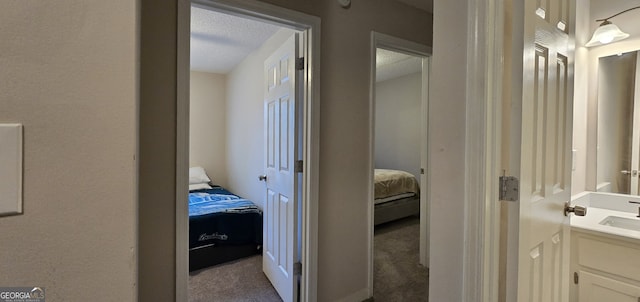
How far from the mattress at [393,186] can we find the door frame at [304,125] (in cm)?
222

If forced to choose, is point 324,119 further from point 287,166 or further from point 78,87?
point 78,87

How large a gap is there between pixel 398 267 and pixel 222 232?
181 cm

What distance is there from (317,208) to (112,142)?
1.58m

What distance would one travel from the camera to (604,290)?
144 centimetres

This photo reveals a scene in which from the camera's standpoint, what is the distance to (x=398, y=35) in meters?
2.34

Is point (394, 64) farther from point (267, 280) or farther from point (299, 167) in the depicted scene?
point (267, 280)

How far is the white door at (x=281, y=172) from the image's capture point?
2037 mm

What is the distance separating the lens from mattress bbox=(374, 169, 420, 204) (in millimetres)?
4059

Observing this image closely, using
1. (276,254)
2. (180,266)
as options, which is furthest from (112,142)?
(276,254)

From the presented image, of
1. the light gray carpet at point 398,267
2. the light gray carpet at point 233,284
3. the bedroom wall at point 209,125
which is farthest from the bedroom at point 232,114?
the light gray carpet at point 398,267

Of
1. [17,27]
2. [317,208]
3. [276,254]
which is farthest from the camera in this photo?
[276,254]

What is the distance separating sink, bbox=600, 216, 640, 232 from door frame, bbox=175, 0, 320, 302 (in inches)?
67.2

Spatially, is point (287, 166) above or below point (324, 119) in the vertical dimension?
below

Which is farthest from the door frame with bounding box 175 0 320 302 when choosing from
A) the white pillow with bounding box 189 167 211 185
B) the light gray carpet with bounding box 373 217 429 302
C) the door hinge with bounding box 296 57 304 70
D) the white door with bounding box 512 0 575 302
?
the white pillow with bounding box 189 167 211 185
